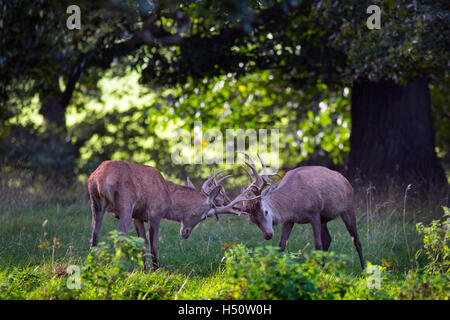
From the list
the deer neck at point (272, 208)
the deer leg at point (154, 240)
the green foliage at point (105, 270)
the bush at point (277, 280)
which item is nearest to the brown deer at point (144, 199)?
the deer leg at point (154, 240)

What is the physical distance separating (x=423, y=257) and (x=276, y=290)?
4.21 meters

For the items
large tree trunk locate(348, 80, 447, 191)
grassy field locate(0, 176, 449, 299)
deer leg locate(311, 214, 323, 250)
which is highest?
large tree trunk locate(348, 80, 447, 191)

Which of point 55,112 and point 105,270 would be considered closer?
point 105,270

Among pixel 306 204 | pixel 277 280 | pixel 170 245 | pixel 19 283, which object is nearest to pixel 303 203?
pixel 306 204

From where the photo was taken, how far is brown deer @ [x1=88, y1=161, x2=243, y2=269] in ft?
25.3

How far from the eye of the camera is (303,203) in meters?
8.12

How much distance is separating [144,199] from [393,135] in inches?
280

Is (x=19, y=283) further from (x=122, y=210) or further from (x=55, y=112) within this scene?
(x=55, y=112)

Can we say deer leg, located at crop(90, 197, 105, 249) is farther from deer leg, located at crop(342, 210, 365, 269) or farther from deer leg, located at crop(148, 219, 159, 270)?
deer leg, located at crop(342, 210, 365, 269)

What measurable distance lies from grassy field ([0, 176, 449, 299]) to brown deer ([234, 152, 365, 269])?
0.66m

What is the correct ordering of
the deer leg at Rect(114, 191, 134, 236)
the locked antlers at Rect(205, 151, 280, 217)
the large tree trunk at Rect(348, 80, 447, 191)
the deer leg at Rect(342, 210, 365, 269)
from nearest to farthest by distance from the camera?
the deer leg at Rect(114, 191, 134, 236) < the locked antlers at Rect(205, 151, 280, 217) < the deer leg at Rect(342, 210, 365, 269) < the large tree trunk at Rect(348, 80, 447, 191)

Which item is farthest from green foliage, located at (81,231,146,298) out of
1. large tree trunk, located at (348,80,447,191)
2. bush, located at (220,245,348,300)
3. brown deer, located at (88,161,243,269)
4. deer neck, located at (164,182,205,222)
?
large tree trunk, located at (348,80,447,191)

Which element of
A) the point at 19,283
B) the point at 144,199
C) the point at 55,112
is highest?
the point at 55,112

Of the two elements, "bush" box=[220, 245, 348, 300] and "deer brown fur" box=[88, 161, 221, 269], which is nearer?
"bush" box=[220, 245, 348, 300]
